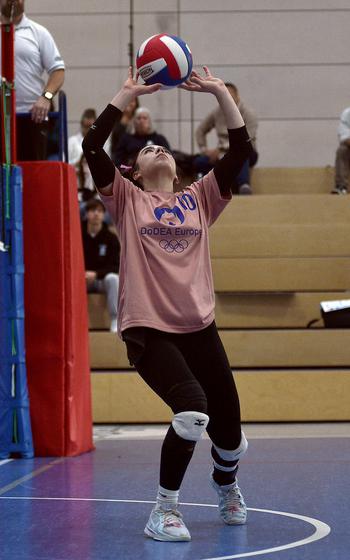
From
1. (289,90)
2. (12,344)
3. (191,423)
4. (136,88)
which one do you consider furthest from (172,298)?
(289,90)

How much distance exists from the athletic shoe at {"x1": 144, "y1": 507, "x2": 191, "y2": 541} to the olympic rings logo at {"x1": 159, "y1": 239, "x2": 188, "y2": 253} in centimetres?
103

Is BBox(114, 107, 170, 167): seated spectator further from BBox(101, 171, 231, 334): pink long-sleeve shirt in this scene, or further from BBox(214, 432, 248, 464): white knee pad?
BBox(214, 432, 248, 464): white knee pad

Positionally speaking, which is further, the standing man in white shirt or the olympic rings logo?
the standing man in white shirt

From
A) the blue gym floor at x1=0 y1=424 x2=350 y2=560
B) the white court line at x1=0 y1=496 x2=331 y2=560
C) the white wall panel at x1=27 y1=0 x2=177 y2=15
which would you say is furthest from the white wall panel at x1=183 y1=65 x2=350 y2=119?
the white court line at x1=0 y1=496 x2=331 y2=560

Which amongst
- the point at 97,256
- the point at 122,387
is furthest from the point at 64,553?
the point at 97,256

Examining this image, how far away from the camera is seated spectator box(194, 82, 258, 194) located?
1219 centimetres

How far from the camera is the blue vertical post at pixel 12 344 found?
7.04 m

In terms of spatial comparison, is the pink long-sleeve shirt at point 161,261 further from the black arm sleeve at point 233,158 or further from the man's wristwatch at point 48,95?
the man's wristwatch at point 48,95

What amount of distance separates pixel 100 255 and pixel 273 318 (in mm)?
1724

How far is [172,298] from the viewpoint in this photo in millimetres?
4449

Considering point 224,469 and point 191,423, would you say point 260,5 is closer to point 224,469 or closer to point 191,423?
point 224,469

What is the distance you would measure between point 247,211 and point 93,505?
22.4 ft

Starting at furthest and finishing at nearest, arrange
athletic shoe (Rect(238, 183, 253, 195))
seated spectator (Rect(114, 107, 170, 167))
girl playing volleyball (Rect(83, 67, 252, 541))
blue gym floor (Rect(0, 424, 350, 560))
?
1. athletic shoe (Rect(238, 183, 253, 195))
2. seated spectator (Rect(114, 107, 170, 167))
3. girl playing volleyball (Rect(83, 67, 252, 541))
4. blue gym floor (Rect(0, 424, 350, 560))

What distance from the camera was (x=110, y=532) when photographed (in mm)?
4438
